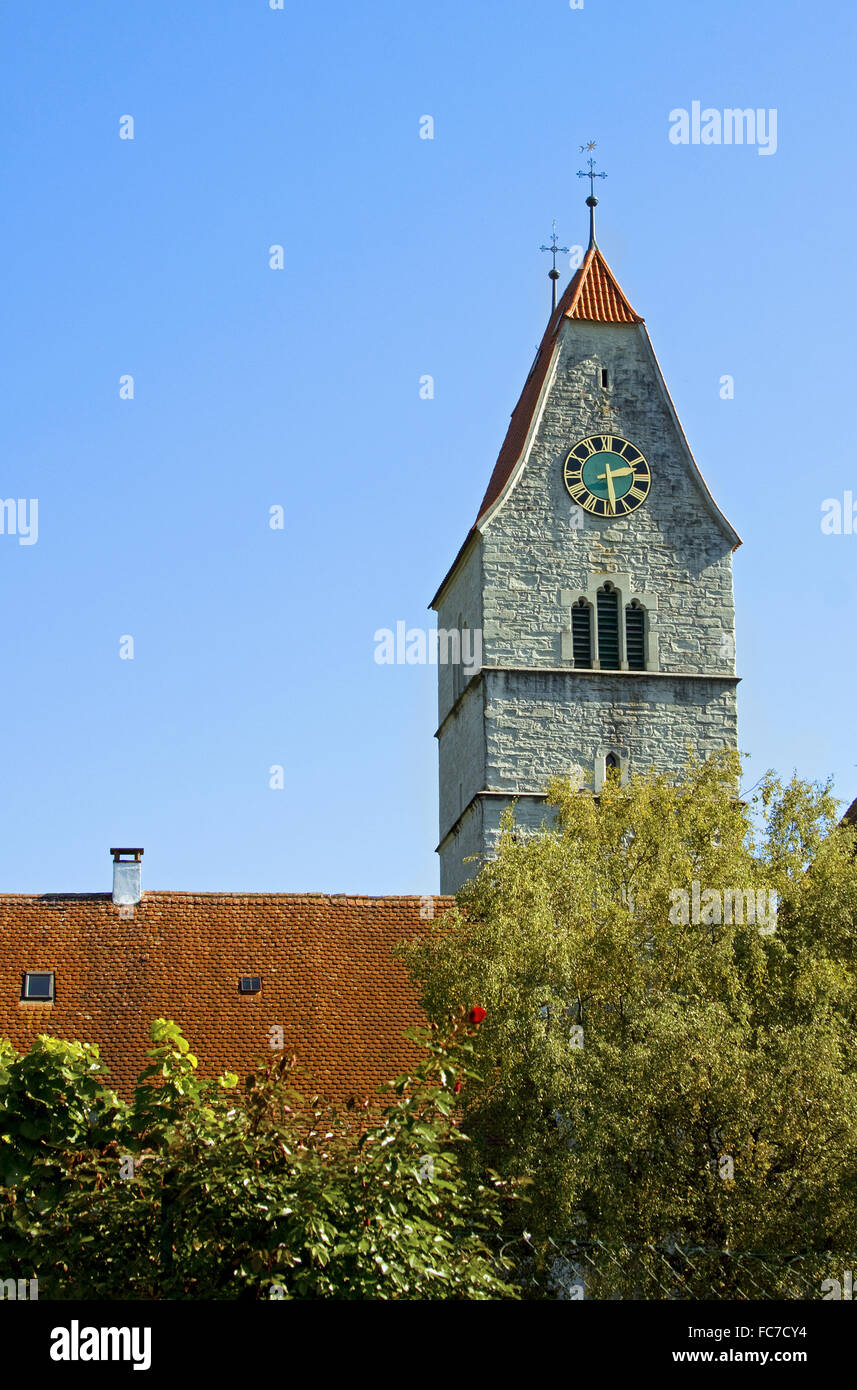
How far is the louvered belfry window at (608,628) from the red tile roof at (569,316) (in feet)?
8.85

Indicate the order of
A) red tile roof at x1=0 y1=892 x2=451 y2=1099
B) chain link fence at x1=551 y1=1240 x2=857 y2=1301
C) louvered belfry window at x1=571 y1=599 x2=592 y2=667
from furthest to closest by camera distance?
louvered belfry window at x1=571 y1=599 x2=592 y2=667
red tile roof at x1=0 y1=892 x2=451 y2=1099
chain link fence at x1=551 y1=1240 x2=857 y2=1301

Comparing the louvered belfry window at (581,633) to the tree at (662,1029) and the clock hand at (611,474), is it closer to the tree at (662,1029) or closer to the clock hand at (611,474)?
the clock hand at (611,474)

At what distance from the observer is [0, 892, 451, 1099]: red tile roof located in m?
23.4

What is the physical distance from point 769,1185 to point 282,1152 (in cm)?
817

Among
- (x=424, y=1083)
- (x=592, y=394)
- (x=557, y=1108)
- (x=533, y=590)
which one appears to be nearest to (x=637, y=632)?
(x=533, y=590)

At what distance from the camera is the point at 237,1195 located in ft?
35.0

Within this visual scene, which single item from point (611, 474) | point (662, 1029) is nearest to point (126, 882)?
point (662, 1029)

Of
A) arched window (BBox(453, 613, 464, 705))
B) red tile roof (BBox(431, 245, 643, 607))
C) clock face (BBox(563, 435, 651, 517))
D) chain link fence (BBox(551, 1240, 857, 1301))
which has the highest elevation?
red tile roof (BBox(431, 245, 643, 607))

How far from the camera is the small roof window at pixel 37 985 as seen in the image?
24406mm

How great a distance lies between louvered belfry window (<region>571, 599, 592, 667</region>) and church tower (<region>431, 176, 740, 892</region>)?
36 mm

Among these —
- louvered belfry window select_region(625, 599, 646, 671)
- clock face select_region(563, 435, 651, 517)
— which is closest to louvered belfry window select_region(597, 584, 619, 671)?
louvered belfry window select_region(625, 599, 646, 671)

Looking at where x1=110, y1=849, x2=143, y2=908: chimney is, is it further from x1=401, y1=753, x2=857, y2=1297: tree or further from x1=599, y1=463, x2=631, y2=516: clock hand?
x1=599, y1=463, x2=631, y2=516: clock hand

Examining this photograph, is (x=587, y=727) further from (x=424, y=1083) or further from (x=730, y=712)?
→ (x=424, y=1083)

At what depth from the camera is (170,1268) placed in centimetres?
1078
